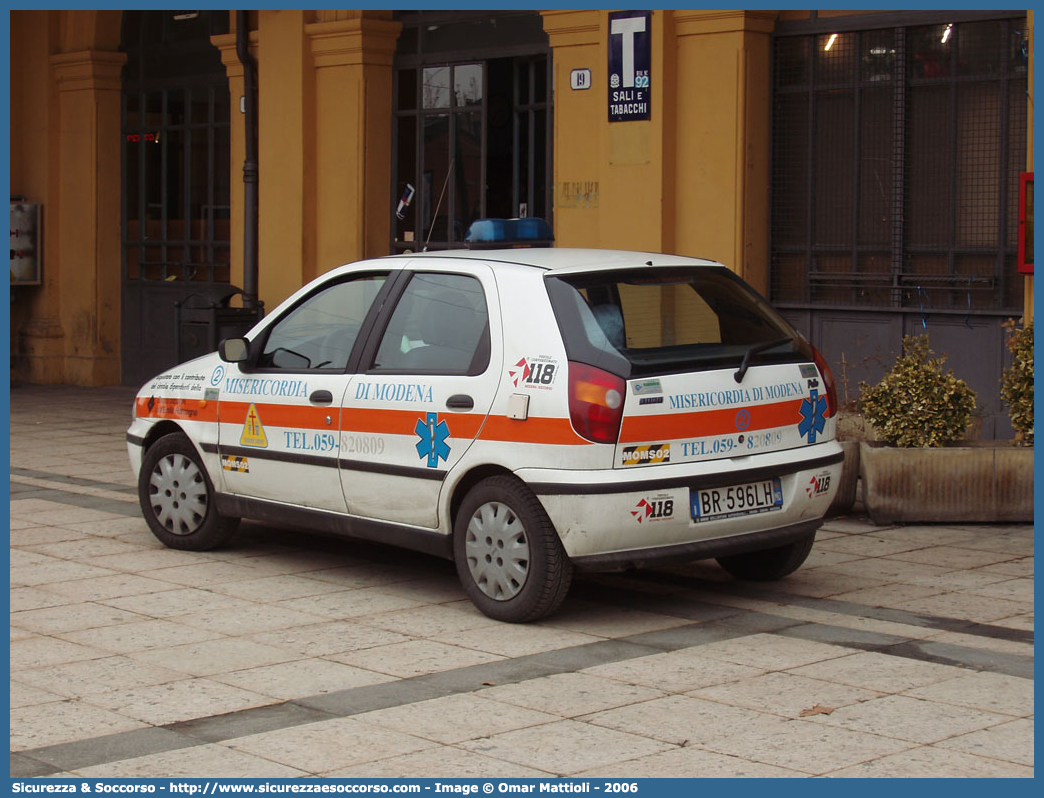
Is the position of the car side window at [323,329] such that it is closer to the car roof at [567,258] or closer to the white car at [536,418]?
the white car at [536,418]

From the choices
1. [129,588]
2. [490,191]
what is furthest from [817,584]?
[490,191]

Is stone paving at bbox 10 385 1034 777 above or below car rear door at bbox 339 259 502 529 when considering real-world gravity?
below

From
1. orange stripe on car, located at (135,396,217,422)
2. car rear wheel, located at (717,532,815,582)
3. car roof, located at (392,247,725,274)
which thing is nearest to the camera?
car roof, located at (392,247,725,274)

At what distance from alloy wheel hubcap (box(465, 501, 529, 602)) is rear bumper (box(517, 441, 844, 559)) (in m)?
0.21

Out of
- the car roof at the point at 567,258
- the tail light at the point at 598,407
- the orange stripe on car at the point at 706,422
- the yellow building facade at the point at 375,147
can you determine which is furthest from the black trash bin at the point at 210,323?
the tail light at the point at 598,407

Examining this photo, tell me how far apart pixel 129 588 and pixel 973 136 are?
22.8 ft

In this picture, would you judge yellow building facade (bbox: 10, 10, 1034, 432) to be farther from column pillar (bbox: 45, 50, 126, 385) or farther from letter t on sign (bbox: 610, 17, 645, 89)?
letter t on sign (bbox: 610, 17, 645, 89)

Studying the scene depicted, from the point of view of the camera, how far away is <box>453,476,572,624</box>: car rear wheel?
623 cm

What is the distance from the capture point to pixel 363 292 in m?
7.31

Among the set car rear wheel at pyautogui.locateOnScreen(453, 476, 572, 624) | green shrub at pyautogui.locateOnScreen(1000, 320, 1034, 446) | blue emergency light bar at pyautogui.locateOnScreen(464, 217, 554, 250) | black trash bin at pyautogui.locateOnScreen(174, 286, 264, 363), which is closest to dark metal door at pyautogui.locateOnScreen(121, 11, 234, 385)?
black trash bin at pyautogui.locateOnScreen(174, 286, 264, 363)

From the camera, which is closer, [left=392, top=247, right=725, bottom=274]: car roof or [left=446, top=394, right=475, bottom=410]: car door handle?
[left=446, top=394, right=475, bottom=410]: car door handle

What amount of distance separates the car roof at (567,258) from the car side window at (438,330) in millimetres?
166

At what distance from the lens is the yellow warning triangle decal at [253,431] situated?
746 cm

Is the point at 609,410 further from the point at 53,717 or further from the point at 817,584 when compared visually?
the point at 53,717
